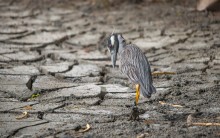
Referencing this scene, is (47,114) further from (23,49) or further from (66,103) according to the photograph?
(23,49)

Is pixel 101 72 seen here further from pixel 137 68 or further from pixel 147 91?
pixel 147 91

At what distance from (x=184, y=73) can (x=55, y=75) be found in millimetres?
1390

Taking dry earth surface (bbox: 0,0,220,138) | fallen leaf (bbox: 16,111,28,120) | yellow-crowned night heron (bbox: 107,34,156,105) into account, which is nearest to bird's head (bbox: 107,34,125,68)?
yellow-crowned night heron (bbox: 107,34,156,105)

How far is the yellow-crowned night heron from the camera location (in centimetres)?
418

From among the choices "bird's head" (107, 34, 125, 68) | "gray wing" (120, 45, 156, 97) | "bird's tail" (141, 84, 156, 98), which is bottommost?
"bird's tail" (141, 84, 156, 98)

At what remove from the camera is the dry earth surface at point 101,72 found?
4223mm

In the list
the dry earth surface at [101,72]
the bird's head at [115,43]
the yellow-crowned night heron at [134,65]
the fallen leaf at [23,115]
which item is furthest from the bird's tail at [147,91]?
the fallen leaf at [23,115]

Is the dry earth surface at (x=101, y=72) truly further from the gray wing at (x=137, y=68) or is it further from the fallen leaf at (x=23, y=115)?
the gray wing at (x=137, y=68)

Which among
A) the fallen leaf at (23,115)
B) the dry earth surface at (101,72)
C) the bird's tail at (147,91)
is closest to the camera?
the bird's tail at (147,91)

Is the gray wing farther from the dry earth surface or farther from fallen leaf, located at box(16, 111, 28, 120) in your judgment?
fallen leaf, located at box(16, 111, 28, 120)

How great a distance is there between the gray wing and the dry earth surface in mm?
288

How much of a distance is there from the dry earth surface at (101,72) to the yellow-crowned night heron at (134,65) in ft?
0.90

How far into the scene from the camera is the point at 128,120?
430cm

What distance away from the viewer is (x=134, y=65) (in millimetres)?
4324
